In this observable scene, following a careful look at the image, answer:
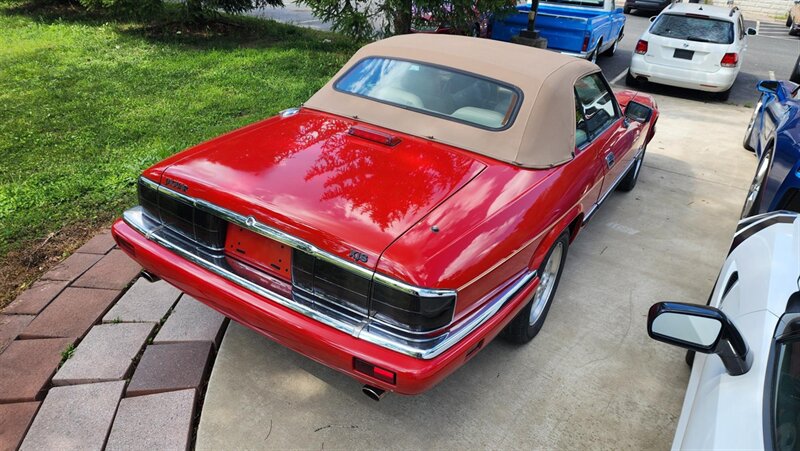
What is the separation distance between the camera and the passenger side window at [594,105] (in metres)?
3.44

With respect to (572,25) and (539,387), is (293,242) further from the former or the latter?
(572,25)

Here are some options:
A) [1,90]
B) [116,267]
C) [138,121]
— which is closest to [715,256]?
[116,267]

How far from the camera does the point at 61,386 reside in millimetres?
2639

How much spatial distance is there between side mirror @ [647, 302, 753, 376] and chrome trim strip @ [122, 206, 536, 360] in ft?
2.33

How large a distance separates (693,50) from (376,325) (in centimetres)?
839

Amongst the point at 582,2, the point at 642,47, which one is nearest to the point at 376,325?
the point at 642,47

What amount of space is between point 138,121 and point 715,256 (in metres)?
5.87

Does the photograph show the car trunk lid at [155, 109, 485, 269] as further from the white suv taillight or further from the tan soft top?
the white suv taillight

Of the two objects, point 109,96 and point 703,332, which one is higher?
point 703,332

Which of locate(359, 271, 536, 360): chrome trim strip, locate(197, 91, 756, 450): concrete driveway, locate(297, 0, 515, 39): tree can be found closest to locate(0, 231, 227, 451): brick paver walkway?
locate(197, 91, 756, 450): concrete driveway

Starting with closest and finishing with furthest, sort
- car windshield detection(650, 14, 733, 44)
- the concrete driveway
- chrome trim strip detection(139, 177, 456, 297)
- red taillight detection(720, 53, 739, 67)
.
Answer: chrome trim strip detection(139, 177, 456, 297) → the concrete driveway → red taillight detection(720, 53, 739, 67) → car windshield detection(650, 14, 733, 44)

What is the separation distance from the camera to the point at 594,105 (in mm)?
3686

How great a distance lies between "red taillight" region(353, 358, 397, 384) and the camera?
206 centimetres

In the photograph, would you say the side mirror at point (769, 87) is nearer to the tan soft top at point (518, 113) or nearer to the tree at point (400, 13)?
the tan soft top at point (518, 113)
